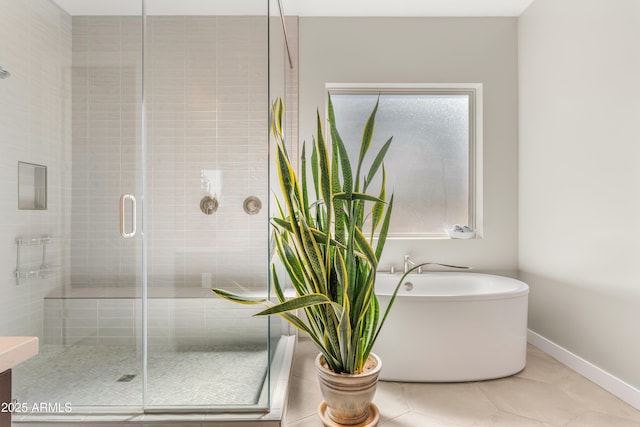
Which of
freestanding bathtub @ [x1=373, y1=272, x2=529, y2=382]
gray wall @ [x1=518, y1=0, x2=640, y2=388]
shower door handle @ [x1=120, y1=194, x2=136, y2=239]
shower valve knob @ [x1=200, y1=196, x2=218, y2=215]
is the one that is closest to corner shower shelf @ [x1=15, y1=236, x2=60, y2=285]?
shower door handle @ [x1=120, y1=194, x2=136, y2=239]

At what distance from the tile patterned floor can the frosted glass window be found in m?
1.27

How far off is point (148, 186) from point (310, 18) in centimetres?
198

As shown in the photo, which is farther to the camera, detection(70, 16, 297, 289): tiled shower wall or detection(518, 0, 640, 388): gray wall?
detection(518, 0, 640, 388): gray wall

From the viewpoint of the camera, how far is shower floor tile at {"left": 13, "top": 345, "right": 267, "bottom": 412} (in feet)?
5.08

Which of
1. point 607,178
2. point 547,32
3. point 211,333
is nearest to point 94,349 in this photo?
point 211,333

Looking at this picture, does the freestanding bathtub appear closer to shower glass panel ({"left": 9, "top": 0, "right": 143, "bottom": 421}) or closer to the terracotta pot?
the terracotta pot

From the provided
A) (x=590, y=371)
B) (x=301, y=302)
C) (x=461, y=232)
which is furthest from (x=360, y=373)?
(x=461, y=232)

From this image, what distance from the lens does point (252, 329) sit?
1.62 metres

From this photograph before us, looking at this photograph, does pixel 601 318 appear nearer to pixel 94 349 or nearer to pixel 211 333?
pixel 211 333

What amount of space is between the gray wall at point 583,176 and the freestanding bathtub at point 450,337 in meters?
0.47

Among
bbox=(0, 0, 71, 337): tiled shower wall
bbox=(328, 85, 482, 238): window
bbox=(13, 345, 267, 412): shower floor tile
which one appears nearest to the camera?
bbox=(13, 345, 267, 412): shower floor tile

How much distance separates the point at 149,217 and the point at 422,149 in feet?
7.27

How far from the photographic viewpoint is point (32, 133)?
187 centimetres

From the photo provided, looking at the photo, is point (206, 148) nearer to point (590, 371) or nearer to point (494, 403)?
point (494, 403)
